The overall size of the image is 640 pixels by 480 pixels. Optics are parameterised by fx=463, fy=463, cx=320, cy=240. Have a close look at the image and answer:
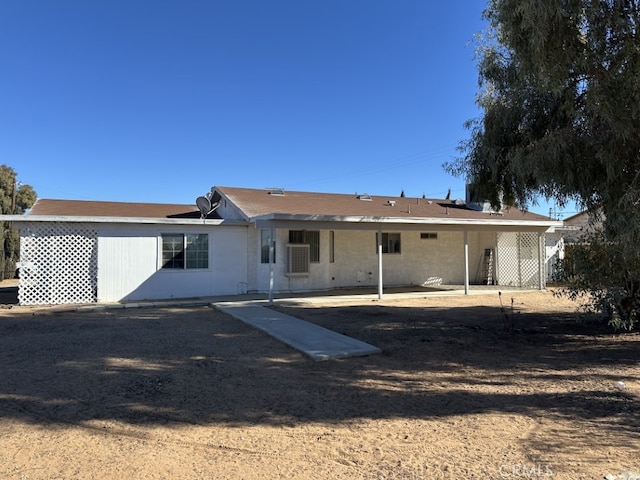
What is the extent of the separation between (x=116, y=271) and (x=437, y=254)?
1236cm

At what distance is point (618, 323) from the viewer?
292 inches

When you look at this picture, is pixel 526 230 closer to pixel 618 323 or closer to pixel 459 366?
pixel 618 323

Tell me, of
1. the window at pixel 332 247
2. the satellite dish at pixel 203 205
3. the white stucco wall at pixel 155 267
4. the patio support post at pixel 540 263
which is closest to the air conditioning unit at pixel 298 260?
the window at pixel 332 247

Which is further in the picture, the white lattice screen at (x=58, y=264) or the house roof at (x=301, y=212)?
the house roof at (x=301, y=212)

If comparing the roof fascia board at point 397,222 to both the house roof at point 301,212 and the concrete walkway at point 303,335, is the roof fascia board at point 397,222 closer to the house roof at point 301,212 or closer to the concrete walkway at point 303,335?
the house roof at point 301,212

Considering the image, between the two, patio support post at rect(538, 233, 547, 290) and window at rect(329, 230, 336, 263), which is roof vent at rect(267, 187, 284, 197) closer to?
window at rect(329, 230, 336, 263)

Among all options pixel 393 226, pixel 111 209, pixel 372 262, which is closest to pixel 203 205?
pixel 111 209

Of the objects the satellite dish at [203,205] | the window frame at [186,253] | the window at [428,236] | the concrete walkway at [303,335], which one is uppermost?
the satellite dish at [203,205]

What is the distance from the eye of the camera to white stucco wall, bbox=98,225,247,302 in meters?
13.9

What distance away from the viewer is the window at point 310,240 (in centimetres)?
1639

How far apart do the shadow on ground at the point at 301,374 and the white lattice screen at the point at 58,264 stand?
3.75 meters

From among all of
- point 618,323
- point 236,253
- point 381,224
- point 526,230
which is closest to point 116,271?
point 236,253

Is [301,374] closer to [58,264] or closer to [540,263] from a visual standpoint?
[58,264]

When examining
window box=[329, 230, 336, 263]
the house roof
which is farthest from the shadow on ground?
window box=[329, 230, 336, 263]
